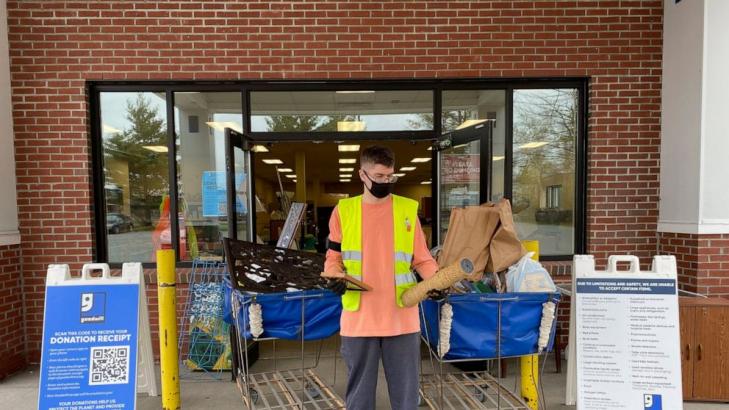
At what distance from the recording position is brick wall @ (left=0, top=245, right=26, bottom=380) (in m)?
4.11

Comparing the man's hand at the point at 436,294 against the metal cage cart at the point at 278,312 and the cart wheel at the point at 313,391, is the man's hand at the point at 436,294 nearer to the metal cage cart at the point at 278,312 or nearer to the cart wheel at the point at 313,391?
the metal cage cart at the point at 278,312

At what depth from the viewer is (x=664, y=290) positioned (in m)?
2.96

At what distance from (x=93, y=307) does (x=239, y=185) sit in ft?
5.86

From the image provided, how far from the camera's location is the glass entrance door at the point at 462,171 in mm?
4094

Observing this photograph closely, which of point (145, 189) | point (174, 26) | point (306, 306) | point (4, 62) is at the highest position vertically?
point (174, 26)

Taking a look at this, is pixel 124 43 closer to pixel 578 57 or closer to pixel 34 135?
pixel 34 135

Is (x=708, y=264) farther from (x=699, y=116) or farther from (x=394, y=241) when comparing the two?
(x=394, y=241)

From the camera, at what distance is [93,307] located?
121 inches

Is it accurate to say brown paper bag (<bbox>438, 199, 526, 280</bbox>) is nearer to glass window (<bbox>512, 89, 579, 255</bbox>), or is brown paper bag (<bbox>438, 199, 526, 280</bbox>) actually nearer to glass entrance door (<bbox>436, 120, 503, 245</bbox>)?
glass entrance door (<bbox>436, 120, 503, 245</bbox>)

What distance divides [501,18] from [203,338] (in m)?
4.41

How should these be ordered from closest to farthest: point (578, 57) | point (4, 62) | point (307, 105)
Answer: point (4, 62) → point (578, 57) → point (307, 105)

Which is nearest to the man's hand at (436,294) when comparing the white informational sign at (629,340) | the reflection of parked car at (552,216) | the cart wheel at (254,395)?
the white informational sign at (629,340)

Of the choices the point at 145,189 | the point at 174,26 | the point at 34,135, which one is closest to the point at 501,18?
the point at 174,26

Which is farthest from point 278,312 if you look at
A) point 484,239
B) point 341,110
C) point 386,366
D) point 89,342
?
point 341,110
